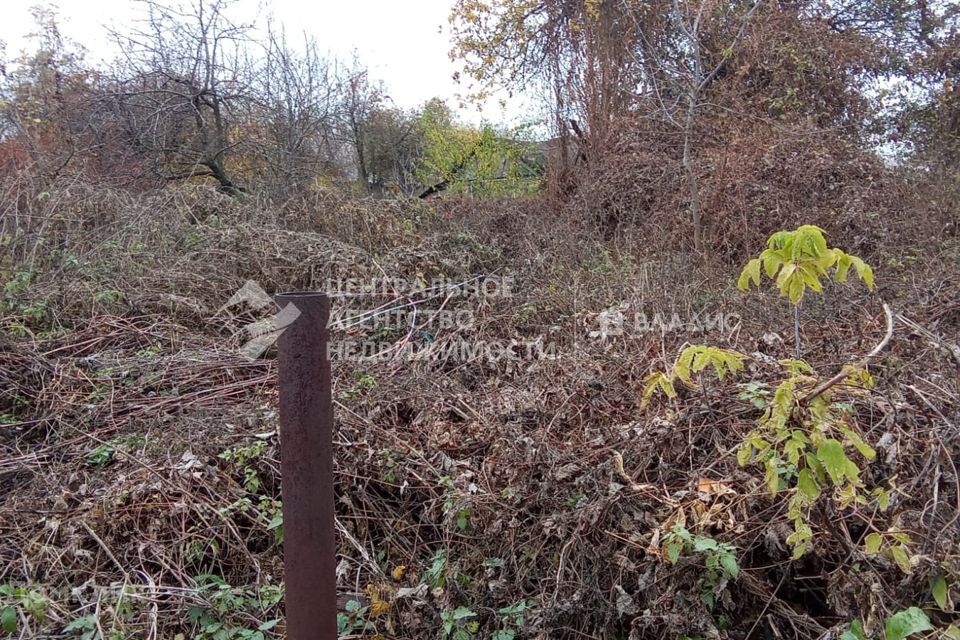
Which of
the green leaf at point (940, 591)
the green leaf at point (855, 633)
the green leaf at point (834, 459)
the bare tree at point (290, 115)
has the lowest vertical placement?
the green leaf at point (855, 633)

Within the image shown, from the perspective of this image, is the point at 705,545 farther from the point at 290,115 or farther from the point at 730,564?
the point at 290,115

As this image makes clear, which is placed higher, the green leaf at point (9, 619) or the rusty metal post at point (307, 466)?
the rusty metal post at point (307, 466)

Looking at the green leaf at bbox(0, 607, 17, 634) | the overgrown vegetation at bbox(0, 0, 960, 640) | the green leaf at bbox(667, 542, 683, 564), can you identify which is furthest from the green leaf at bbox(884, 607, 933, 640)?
the green leaf at bbox(0, 607, 17, 634)

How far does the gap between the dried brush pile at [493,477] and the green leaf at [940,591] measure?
0.02m

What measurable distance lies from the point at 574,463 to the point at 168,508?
1.85 m

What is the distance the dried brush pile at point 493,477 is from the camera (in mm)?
2035

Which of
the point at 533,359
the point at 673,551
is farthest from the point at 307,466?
the point at 533,359

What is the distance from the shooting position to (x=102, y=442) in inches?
131

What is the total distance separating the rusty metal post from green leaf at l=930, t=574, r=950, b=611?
167cm

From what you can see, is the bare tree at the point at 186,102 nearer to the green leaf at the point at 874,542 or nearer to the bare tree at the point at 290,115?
the bare tree at the point at 290,115

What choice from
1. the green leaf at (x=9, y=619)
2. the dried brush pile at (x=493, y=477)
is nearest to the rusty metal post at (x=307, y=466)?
the dried brush pile at (x=493, y=477)

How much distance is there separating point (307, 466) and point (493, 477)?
1.59 metres

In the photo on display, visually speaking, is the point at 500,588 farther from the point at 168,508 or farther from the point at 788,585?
the point at 168,508

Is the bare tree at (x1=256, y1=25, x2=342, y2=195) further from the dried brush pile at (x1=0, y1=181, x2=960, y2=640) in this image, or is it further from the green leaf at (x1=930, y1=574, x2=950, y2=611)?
the green leaf at (x1=930, y1=574, x2=950, y2=611)
